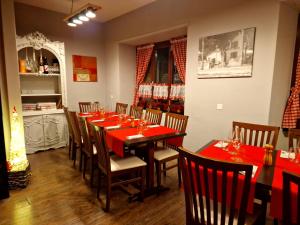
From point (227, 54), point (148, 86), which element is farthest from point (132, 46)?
point (227, 54)

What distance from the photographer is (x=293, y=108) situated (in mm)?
2682

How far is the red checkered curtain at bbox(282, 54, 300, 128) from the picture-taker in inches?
105

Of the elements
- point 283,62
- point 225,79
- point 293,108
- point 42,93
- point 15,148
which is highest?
point 283,62

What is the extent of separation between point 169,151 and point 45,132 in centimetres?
268

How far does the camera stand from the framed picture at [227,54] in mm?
2598

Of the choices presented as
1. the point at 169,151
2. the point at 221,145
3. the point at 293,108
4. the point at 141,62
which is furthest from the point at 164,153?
the point at 141,62

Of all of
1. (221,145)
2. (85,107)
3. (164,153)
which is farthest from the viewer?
(85,107)

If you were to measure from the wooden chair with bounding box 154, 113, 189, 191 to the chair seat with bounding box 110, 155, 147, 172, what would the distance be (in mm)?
250

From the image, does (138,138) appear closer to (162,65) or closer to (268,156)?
(268,156)

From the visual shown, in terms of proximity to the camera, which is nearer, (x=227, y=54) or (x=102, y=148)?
(x=102, y=148)

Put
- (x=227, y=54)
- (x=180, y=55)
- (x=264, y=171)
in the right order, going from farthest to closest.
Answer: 1. (x=180, y=55)
2. (x=227, y=54)
3. (x=264, y=171)

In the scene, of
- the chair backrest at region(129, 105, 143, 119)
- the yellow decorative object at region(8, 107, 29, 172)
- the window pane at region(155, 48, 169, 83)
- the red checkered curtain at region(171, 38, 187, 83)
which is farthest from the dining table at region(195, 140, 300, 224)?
the window pane at region(155, 48, 169, 83)

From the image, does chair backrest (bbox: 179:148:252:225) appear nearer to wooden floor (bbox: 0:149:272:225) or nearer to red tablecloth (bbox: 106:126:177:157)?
wooden floor (bbox: 0:149:272:225)

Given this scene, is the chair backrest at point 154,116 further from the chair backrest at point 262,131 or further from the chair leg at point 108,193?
the chair leg at point 108,193
